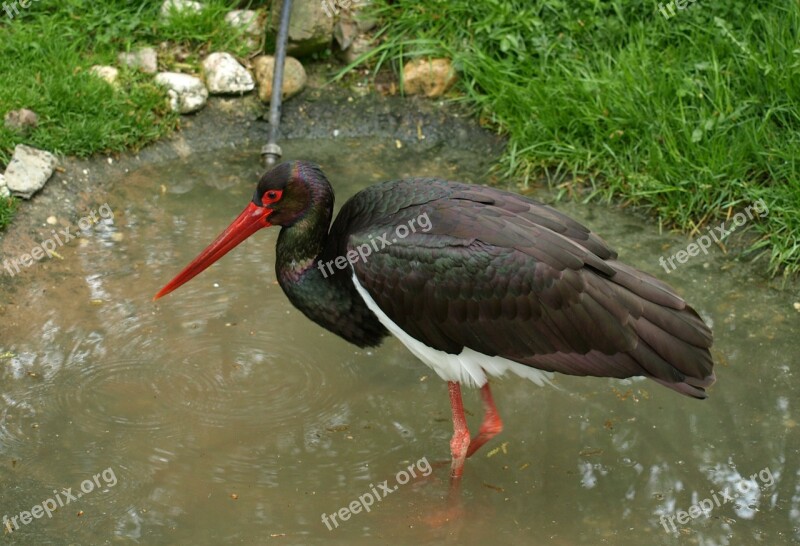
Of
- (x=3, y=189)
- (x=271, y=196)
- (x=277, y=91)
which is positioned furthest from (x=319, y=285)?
(x=277, y=91)

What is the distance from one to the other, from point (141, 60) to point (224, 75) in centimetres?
57

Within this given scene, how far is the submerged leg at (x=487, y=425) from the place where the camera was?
520 centimetres

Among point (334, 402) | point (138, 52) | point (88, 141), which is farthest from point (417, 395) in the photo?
point (138, 52)

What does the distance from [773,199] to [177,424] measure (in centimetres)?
370

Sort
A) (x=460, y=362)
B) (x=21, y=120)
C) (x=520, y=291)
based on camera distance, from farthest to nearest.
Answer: (x=21, y=120) < (x=460, y=362) < (x=520, y=291)

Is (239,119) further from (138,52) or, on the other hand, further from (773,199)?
(773,199)

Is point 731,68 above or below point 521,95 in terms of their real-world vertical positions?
above

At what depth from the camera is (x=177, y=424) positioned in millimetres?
5254

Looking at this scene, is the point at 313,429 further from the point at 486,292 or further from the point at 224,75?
the point at 224,75

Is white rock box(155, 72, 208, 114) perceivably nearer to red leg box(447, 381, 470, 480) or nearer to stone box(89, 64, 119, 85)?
stone box(89, 64, 119, 85)

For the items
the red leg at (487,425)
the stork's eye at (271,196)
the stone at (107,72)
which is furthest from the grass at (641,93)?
the stork's eye at (271,196)

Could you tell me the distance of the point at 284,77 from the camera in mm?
7590

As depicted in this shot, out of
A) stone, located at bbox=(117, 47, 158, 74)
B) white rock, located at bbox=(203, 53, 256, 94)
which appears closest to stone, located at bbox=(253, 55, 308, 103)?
white rock, located at bbox=(203, 53, 256, 94)

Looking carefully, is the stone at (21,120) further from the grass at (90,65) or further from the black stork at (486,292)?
the black stork at (486,292)
